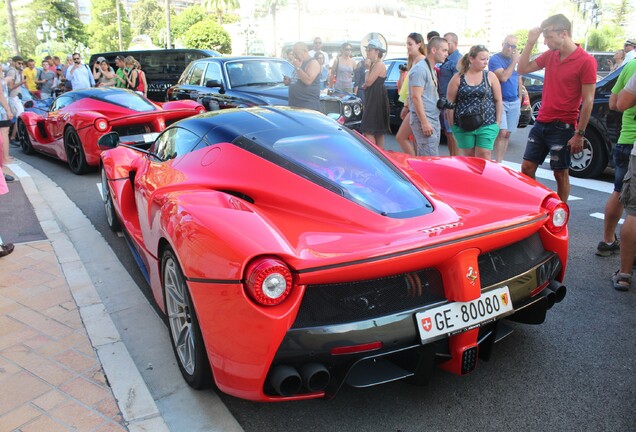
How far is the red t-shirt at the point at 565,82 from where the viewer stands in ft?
15.0

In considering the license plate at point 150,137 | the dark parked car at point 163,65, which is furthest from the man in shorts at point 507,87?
the dark parked car at point 163,65

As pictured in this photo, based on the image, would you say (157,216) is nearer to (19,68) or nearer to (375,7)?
(19,68)

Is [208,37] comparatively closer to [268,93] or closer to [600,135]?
[268,93]

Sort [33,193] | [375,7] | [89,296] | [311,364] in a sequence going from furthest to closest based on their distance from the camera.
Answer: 1. [375,7]
2. [33,193]
3. [89,296]
4. [311,364]

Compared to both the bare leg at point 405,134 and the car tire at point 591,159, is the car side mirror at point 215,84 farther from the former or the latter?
the car tire at point 591,159

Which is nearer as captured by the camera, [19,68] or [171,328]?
[171,328]

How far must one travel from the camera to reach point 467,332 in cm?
234

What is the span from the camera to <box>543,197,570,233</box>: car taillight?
9.06 ft

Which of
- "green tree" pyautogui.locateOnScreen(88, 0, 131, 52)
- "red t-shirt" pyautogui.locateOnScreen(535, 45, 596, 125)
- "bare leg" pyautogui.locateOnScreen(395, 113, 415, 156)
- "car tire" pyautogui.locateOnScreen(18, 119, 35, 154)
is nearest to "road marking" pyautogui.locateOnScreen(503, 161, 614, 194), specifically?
"bare leg" pyautogui.locateOnScreen(395, 113, 415, 156)

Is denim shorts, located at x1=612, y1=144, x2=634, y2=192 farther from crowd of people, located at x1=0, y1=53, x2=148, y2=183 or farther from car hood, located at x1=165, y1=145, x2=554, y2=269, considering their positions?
crowd of people, located at x1=0, y1=53, x2=148, y2=183

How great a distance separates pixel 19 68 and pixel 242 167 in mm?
13413

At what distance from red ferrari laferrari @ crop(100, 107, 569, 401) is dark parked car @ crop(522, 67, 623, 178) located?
4.56 m

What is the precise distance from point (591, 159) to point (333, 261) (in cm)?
626

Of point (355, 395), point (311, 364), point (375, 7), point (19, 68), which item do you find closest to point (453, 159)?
point (355, 395)
